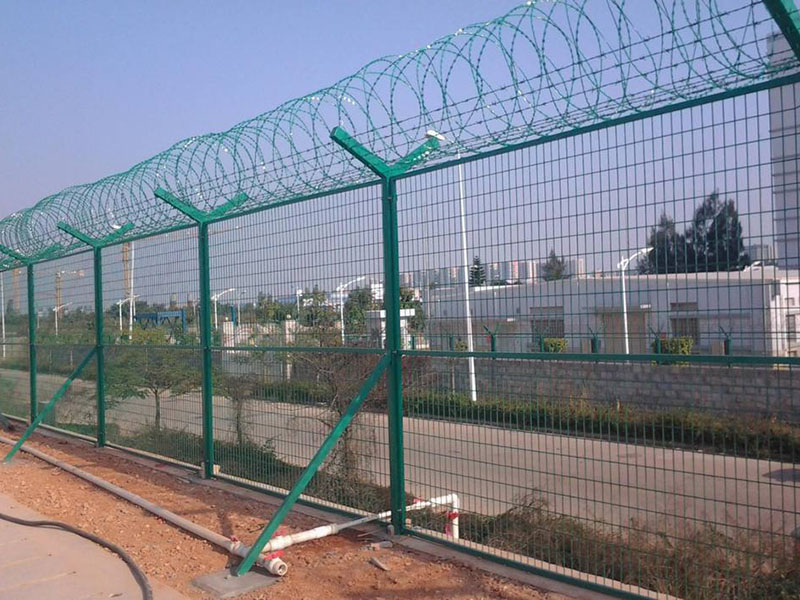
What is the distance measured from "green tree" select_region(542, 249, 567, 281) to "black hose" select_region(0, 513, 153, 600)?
3.34 m

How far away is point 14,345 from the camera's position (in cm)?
1445

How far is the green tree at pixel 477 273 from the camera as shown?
533cm

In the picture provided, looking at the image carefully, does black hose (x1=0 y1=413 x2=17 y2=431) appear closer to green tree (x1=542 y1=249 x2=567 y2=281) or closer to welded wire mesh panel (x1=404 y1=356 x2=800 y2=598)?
welded wire mesh panel (x1=404 y1=356 x2=800 y2=598)

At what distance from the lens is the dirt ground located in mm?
4934

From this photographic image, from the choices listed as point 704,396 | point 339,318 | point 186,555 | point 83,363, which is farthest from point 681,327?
point 83,363

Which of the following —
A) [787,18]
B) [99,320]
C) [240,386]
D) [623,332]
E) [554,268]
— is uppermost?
[787,18]

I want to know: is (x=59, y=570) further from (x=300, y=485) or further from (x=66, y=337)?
(x=66, y=337)

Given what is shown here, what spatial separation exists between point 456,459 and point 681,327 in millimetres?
2003

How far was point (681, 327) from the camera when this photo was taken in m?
4.26

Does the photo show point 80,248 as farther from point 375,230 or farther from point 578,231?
point 578,231

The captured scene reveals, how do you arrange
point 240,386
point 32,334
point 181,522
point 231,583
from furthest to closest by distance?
point 32,334 < point 240,386 < point 181,522 < point 231,583

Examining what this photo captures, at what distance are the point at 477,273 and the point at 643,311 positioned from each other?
4.31 feet

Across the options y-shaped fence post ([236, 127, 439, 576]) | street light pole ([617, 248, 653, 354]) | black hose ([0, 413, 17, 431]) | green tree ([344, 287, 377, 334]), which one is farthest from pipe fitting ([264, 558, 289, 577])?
black hose ([0, 413, 17, 431])

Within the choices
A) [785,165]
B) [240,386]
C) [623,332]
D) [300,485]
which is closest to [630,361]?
[623,332]
